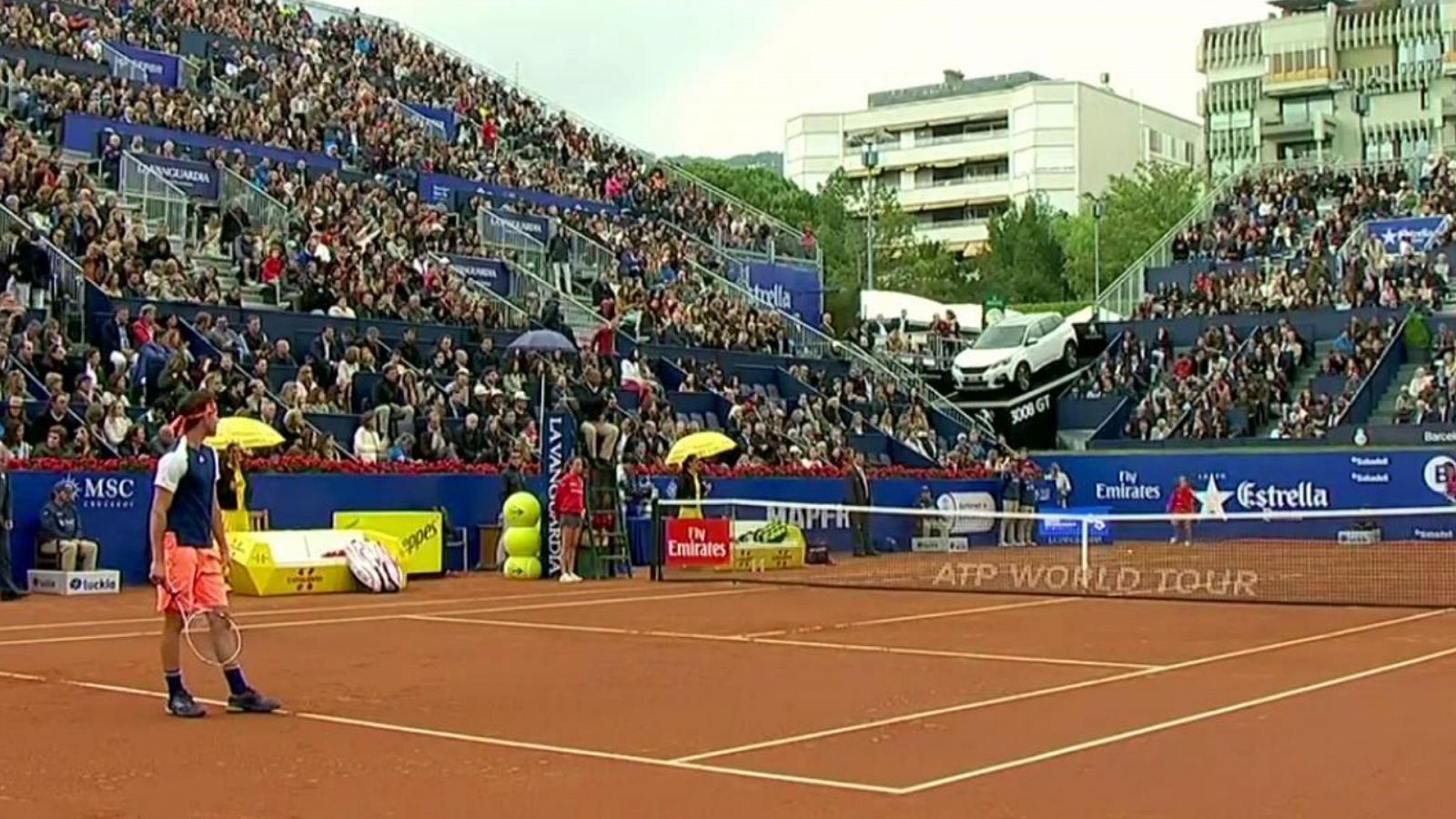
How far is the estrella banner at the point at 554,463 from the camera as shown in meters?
27.1

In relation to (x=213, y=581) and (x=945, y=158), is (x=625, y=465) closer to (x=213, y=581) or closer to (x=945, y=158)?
(x=213, y=581)

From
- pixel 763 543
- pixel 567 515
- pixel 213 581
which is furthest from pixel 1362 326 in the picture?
pixel 213 581

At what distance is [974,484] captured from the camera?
138 ft

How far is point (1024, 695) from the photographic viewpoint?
12609 millimetres

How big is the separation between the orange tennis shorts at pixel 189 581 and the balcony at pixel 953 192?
12072 cm

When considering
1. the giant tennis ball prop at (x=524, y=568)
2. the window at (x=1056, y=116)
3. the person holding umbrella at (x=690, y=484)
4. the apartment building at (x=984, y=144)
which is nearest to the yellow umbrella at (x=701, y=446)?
the person holding umbrella at (x=690, y=484)

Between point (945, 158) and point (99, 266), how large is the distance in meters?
106

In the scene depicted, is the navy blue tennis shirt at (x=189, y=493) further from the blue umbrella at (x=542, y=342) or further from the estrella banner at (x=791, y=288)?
the estrella banner at (x=791, y=288)

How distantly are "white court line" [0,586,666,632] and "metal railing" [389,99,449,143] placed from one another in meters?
24.9

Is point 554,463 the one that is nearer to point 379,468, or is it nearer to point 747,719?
point 379,468

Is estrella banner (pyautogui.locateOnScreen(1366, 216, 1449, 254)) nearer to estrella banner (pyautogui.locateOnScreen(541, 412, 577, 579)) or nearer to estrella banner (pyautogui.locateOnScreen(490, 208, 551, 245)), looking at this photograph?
estrella banner (pyautogui.locateOnScreen(490, 208, 551, 245))

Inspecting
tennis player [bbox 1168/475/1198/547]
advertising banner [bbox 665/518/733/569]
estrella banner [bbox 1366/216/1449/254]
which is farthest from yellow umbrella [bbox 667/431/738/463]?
estrella banner [bbox 1366/216/1449/254]

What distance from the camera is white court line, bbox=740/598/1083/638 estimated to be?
17953mm

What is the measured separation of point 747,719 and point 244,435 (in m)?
15.4
